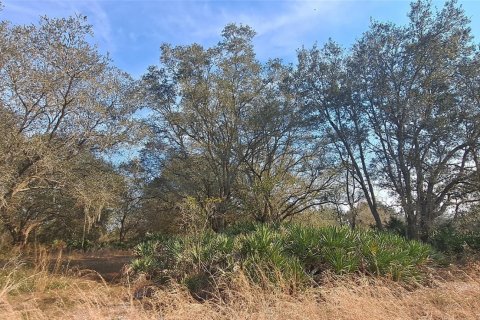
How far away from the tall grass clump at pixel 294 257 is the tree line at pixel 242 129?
1.36m

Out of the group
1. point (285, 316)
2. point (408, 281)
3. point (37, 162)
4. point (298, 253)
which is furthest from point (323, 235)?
point (37, 162)

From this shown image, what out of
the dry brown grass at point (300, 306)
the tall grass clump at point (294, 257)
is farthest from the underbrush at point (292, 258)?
the dry brown grass at point (300, 306)

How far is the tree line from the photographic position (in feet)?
46.9

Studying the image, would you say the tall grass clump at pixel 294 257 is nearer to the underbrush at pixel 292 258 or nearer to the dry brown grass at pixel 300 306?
the underbrush at pixel 292 258

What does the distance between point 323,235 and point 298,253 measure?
816 mm

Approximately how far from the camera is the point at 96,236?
36.9m

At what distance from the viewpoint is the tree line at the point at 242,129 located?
563 inches

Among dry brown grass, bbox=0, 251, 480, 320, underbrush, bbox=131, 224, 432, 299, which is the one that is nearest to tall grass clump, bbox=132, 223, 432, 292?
underbrush, bbox=131, 224, 432, 299

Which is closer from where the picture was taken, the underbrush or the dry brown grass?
the dry brown grass

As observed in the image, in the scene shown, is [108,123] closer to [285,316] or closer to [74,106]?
[74,106]

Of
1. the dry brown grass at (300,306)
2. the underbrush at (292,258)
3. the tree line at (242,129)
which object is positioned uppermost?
the tree line at (242,129)

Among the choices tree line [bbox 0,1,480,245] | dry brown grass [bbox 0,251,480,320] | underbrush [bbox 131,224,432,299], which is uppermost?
tree line [bbox 0,1,480,245]

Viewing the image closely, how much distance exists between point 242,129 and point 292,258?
45.3 ft

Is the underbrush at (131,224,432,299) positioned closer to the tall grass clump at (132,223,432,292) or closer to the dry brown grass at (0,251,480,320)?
the tall grass clump at (132,223,432,292)
